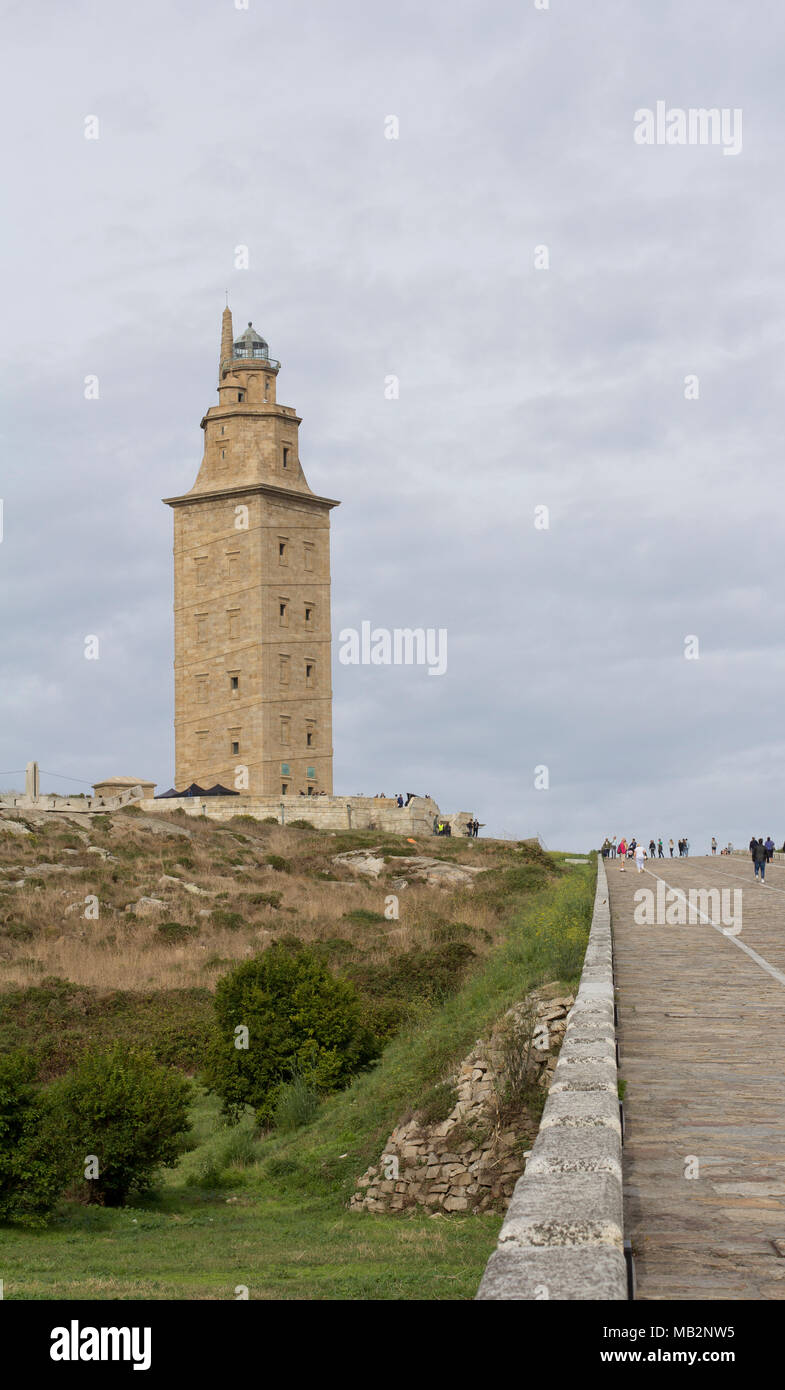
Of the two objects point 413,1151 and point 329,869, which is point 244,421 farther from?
point 413,1151

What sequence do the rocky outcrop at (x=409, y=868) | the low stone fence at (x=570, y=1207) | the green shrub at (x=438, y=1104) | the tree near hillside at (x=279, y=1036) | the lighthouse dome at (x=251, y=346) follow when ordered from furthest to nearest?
the lighthouse dome at (x=251, y=346)
the rocky outcrop at (x=409, y=868)
the tree near hillside at (x=279, y=1036)
the green shrub at (x=438, y=1104)
the low stone fence at (x=570, y=1207)

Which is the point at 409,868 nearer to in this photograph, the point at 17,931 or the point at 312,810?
the point at 17,931

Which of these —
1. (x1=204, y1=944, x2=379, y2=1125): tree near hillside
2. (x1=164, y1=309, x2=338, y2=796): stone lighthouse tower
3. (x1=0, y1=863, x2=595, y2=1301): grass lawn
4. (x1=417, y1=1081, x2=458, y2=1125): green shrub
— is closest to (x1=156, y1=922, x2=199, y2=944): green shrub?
(x1=0, y1=863, x2=595, y2=1301): grass lawn

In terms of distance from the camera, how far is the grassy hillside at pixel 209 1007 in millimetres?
10797

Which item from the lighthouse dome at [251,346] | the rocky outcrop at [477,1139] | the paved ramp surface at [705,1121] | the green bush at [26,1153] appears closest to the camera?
the paved ramp surface at [705,1121]

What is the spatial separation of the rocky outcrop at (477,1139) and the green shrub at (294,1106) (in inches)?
170

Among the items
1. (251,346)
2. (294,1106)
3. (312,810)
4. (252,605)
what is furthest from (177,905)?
(251,346)

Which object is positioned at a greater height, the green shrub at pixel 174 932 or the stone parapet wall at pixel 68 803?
the stone parapet wall at pixel 68 803

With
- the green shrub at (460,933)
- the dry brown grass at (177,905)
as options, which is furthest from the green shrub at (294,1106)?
the green shrub at (460,933)

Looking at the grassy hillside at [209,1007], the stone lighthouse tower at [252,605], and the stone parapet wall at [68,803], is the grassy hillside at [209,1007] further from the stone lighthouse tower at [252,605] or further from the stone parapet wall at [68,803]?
the stone lighthouse tower at [252,605]

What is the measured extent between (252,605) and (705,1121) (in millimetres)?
74473

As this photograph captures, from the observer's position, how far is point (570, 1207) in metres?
4.93

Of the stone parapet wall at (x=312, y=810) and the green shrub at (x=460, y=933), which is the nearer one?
the green shrub at (x=460, y=933)
